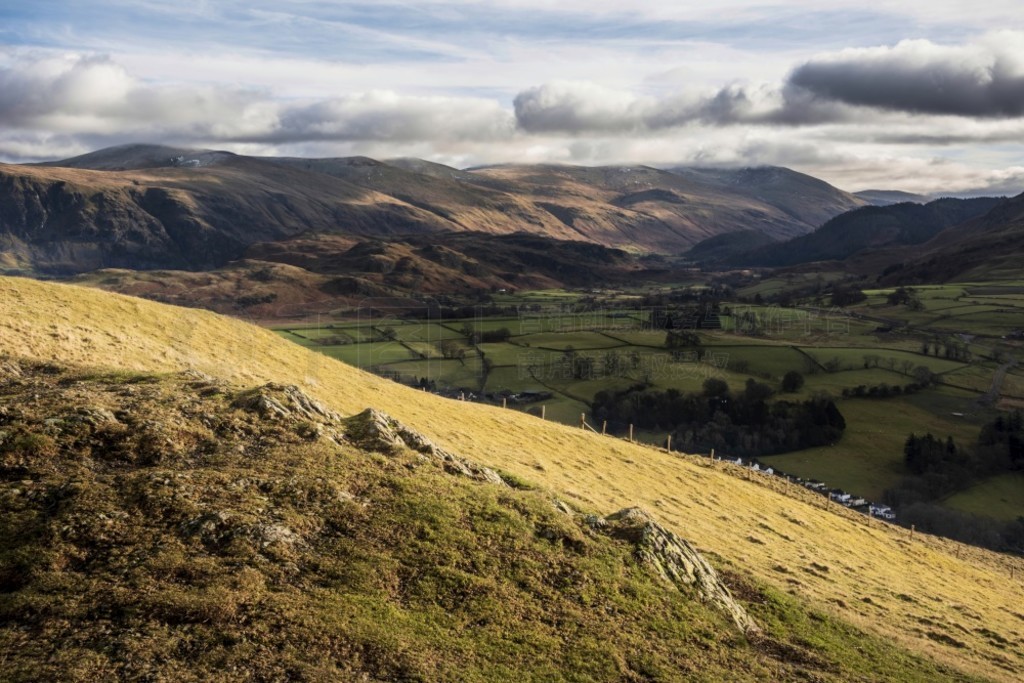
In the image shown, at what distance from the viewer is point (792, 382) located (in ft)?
470

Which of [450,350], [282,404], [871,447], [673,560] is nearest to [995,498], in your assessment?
[871,447]

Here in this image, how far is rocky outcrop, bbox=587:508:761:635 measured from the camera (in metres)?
22.6

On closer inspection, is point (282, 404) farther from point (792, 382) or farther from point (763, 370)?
point (763, 370)

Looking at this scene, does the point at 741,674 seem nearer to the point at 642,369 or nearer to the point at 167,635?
the point at 167,635

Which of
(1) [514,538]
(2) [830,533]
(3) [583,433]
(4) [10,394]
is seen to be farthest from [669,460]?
(4) [10,394]

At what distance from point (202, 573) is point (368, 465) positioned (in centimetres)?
719

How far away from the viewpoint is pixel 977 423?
415ft

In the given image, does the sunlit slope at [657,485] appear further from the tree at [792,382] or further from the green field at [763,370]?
the tree at [792,382]

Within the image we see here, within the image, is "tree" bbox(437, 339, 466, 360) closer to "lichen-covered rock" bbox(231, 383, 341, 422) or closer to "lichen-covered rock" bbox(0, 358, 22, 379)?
"lichen-covered rock" bbox(0, 358, 22, 379)

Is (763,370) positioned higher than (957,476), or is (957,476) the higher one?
(763,370)

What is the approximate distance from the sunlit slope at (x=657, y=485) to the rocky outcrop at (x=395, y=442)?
5314 mm

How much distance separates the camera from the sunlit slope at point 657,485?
32.4 m

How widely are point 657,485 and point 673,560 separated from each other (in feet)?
80.1

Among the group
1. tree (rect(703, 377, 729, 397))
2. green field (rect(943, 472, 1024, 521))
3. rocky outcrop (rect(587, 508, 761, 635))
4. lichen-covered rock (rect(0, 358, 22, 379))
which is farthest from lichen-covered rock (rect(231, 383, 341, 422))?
tree (rect(703, 377, 729, 397))
